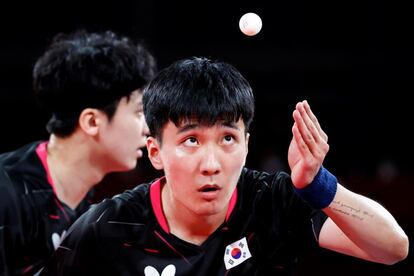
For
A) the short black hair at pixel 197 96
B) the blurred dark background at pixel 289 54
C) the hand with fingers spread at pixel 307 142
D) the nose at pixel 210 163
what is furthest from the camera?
the blurred dark background at pixel 289 54

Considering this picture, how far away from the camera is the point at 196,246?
2818mm

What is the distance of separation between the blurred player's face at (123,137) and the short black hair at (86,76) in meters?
0.06

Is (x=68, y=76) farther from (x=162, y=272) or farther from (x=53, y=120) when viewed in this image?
(x=162, y=272)

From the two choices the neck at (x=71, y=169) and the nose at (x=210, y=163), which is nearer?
the nose at (x=210, y=163)

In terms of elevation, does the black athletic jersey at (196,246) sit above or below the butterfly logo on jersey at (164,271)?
above

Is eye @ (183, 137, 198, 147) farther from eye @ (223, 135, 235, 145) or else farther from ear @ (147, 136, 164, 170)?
ear @ (147, 136, 164, 170)

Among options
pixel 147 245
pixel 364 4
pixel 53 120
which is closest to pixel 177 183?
pixel 147 245

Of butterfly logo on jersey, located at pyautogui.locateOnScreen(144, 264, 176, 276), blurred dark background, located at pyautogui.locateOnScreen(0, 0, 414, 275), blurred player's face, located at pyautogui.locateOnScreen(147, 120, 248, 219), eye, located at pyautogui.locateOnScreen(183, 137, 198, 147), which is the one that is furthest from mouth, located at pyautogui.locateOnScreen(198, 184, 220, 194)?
blurred dark background, located at pyautogui.locateOnScreen(0, 0, 414, 275)

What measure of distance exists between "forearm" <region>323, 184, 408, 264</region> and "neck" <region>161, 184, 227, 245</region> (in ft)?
1.73

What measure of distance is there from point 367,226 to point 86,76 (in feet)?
6.38

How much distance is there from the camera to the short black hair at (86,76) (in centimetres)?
383

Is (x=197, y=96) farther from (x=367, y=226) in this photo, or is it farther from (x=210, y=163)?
(x=367, y=226)

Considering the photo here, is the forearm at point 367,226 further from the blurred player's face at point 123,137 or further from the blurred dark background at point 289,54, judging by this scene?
the blurred dark background at point 289,54

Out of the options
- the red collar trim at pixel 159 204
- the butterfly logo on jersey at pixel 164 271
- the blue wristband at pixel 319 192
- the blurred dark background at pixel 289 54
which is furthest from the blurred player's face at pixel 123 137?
the blurred dark background at pixel 289 54
